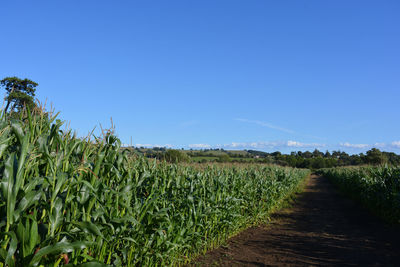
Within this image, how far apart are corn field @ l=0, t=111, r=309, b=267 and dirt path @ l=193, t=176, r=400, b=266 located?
94 centimetres

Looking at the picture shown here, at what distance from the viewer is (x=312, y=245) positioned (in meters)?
7.47

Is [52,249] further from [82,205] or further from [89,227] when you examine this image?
[82,205]

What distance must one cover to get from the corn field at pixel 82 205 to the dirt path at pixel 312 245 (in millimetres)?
935

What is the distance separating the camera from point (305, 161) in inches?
4075

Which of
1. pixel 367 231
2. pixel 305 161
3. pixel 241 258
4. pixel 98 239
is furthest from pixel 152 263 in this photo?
pixel 305 161

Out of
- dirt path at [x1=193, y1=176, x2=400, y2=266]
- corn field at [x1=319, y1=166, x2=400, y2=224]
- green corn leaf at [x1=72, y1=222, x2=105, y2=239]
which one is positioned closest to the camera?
green corn leaf at [x1=72, y1=222, x2=105, y2=239]

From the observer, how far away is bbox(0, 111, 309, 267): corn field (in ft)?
7.84

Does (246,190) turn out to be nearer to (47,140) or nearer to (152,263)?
(152,263)

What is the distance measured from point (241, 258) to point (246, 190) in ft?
10.1

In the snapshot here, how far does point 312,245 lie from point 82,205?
6.65 meters

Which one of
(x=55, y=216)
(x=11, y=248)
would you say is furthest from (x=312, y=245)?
(x=11, y=248)

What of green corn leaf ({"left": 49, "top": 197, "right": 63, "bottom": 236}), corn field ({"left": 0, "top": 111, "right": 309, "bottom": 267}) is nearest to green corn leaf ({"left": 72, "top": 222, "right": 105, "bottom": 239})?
corn field ({"left": 0, "top": 111, "right": 309, "bottom": 267})

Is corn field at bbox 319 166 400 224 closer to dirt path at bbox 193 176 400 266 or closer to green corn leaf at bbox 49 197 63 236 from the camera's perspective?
dirt path at bbox 193 176 400 266

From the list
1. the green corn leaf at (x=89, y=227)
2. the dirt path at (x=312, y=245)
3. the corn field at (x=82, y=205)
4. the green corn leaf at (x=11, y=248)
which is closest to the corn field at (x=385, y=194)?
the dirt path at (x=312, y=245)
